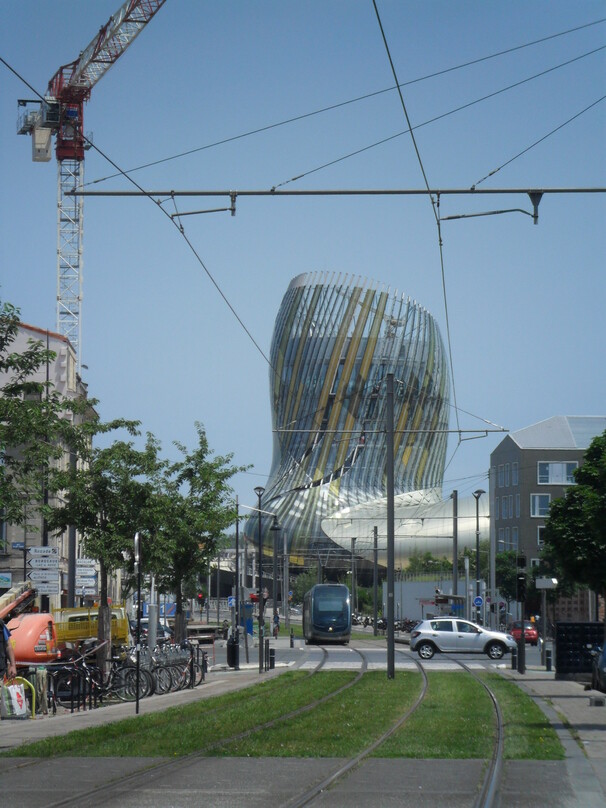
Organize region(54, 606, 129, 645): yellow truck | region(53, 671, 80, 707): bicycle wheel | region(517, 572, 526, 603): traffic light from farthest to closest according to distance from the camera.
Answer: region(517, 572, 526, 603): traffic light < region(54, 606, 129, 645): yellow truck < region(53, 671, 80, 707): bicycle wheel

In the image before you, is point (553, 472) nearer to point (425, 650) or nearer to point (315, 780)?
point (425, 650)

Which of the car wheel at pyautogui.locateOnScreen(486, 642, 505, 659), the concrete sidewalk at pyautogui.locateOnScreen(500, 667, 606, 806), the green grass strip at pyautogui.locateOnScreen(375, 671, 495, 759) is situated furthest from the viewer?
the car wheel at pyautogui.locateOnScreen(486, 642, 505, 659)

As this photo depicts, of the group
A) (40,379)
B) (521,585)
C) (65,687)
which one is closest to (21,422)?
(65,687)

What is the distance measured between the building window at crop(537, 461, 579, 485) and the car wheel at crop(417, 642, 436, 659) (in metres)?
52.6

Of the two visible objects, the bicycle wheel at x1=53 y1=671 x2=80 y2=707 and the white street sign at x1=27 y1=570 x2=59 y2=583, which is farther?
the white street sign at x1=27 y1=570 x2=59 y2=583

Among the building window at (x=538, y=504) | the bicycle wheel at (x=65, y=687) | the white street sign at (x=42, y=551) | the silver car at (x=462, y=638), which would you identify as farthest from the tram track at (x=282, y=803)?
the building window at (x=538, y=504)

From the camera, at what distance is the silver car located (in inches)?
1866

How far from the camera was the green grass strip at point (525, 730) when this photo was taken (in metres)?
14.5

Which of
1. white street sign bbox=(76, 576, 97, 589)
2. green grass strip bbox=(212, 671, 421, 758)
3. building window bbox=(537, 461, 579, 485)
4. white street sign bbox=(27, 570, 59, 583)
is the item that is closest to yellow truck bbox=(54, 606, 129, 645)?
white street sign bbox=(76, 576, 97, 589)

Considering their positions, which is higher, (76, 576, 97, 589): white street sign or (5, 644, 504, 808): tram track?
(76, 576, 97, 589): white street sign

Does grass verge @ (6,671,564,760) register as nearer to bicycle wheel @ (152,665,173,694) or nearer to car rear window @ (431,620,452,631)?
bicycle wheel @ (152,665,173,694)

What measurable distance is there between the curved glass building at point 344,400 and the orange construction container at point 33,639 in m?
87.6

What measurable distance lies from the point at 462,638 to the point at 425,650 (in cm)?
183

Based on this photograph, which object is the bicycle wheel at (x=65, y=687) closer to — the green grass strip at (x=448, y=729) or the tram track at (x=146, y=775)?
the tram track at (x=146, y=775)
